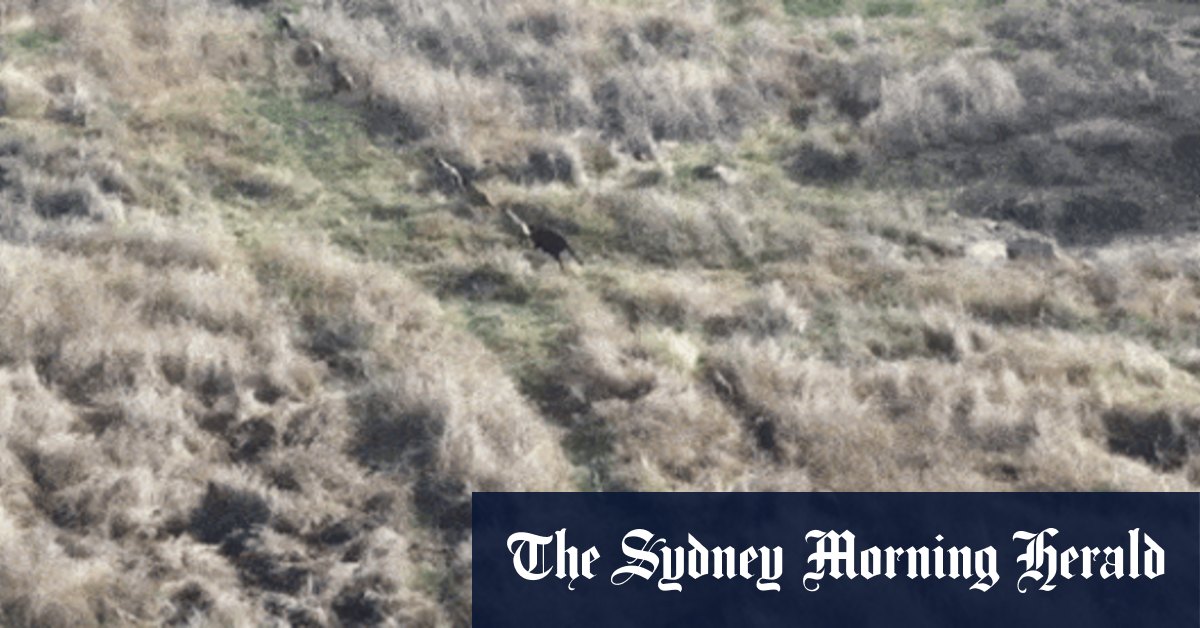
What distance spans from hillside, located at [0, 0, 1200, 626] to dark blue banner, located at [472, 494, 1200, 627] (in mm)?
248

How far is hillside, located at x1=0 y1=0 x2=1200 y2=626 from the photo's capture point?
9.18m

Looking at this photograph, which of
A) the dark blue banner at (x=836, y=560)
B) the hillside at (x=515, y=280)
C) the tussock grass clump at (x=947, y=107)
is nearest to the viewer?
the dark blue banner at (x=836, y=560)

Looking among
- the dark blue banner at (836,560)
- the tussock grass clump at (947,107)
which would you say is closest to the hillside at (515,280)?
the tussock grass clump at (947,107)

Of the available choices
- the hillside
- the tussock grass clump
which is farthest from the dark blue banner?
the tussock grass clump

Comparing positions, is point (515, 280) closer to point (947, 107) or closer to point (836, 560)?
point (836, 560)

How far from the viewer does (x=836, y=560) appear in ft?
Answer: 30.1

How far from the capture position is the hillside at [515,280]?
918 centimetres

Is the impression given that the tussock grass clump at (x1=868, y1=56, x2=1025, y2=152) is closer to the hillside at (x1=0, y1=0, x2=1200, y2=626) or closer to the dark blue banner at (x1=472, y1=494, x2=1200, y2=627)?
the hillside at (x1=0, y1=0, x2=1200, y2=626)

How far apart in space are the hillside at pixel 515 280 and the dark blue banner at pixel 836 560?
0.81 feet

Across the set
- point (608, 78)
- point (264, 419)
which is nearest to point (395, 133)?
point (608, 78)

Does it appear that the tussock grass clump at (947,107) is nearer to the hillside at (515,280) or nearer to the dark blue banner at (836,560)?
the hillside at (515,280)

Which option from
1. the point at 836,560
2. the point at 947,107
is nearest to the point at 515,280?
the point at 836,560

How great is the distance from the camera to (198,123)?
15094 mm

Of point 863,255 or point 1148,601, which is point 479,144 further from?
point 1148,601
